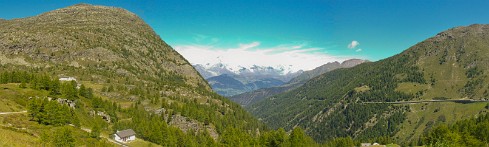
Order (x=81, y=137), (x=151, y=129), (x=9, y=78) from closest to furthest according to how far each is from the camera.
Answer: (x=81, y=137) < (x=151, y=129) < (x=9, y=78)

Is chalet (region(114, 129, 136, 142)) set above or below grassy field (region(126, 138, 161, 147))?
above

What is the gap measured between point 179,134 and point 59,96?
63.6 meters

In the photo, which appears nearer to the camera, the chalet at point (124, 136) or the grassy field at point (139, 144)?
the grassy field at point (139, 144)

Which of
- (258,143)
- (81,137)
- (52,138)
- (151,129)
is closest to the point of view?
(52,138)

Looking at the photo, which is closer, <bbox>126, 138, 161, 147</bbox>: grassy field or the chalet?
<bbox>126, 138, 161, 147</bbox>: grassy field

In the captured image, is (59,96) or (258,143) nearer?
(258,143)

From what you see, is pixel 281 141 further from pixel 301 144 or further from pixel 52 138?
pixel 52 138

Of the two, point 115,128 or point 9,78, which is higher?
point 9,78

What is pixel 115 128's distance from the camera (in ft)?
526

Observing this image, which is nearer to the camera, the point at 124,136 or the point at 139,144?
the point at 124,136

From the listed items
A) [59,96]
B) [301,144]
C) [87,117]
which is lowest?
[301,144]

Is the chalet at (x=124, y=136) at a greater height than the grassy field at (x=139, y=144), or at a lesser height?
greater

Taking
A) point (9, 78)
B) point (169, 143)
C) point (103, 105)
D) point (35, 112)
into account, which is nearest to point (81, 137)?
point (35, 112)

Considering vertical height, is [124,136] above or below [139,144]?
above
